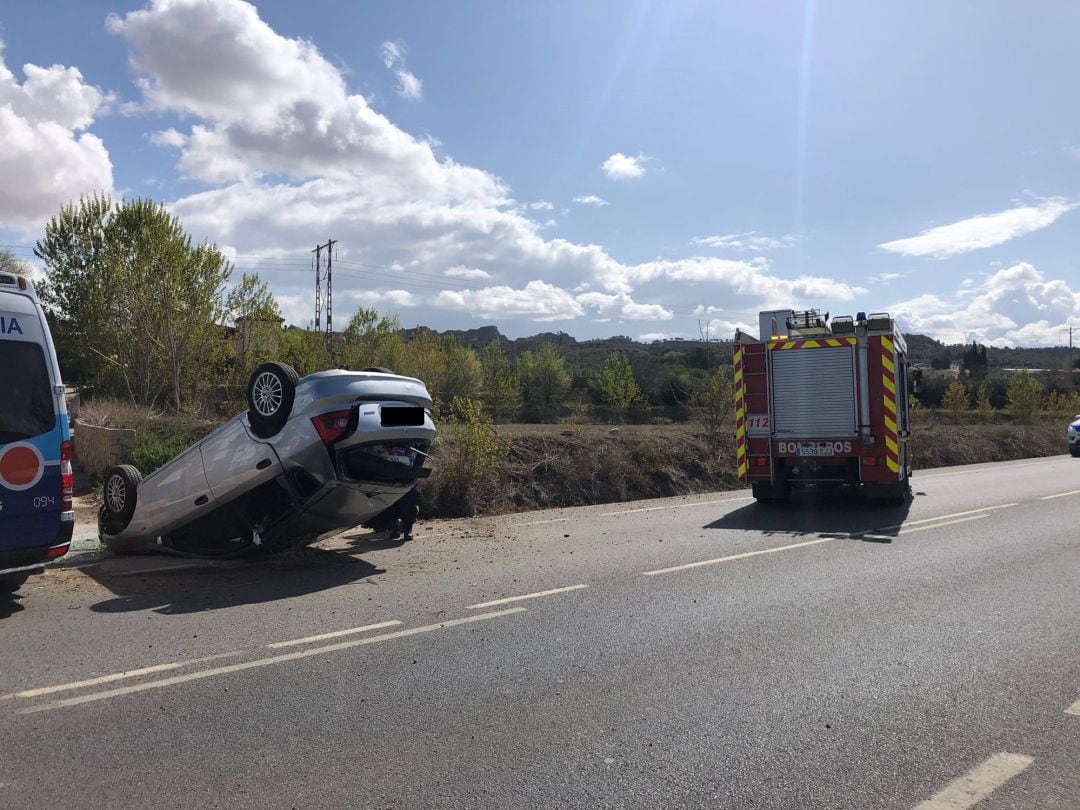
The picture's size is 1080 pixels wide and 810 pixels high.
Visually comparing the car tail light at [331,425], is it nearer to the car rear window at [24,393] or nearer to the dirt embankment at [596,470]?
the car rear window at [24,393]

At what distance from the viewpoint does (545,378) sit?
72.5 m

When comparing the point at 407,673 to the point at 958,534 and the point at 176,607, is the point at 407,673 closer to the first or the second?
the point at 176,607

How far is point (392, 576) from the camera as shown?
7.59 meters

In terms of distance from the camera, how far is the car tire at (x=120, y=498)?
26.1ft

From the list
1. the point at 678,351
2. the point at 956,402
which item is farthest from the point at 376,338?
the point at 678,351

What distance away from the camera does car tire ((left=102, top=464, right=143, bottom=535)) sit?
796cm

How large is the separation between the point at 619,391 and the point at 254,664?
49593 mm

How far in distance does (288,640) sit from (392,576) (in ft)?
7.21

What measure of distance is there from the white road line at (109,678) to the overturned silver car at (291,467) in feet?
7.11

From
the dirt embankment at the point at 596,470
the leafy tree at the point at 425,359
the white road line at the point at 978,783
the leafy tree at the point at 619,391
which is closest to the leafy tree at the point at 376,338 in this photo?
the leafy tree at the point at 425,359

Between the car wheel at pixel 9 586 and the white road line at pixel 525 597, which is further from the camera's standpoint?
the car wheel at pixel 9 586

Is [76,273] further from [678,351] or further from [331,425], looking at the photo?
[678,351]

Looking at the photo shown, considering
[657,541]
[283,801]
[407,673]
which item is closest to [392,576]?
[407,673]

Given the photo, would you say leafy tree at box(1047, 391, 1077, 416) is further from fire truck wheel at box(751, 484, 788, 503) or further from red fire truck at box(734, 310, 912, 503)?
fire truck wheel at box(751, 484, 788, 503)
